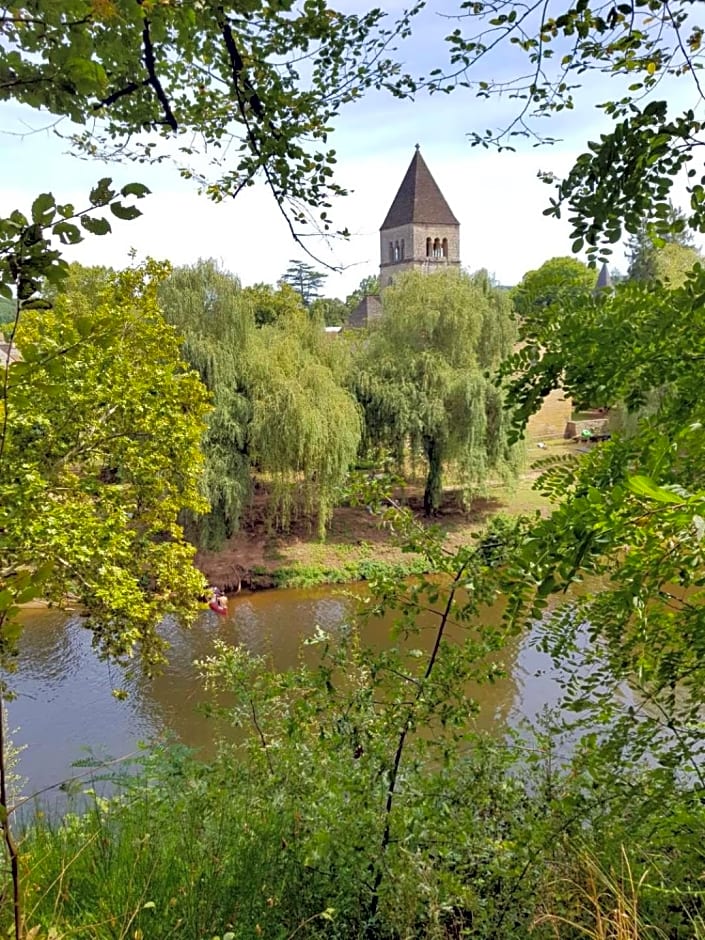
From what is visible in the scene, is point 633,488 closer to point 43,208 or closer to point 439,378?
point 43,208

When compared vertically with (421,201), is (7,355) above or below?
below

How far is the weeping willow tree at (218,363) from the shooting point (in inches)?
436

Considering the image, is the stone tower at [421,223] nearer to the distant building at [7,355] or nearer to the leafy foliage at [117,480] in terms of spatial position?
the leafy foliage at [117,480]

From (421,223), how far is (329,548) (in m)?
20.0

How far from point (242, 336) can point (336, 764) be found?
1006 centimetres

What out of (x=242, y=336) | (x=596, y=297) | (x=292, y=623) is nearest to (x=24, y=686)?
(x=292, y=623)

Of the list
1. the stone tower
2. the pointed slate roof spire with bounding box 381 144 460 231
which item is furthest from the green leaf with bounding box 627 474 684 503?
the pointed slate roof spire with bounding box 381 144 460 231

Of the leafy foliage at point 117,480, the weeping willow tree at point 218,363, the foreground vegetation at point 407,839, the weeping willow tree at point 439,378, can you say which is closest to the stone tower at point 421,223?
the weeping willow tree at point 439,378

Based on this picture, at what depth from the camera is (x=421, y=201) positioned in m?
28.2

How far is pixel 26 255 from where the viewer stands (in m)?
0.84

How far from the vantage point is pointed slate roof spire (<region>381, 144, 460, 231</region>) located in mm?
28078

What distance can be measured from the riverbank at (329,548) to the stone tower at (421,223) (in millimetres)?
16146

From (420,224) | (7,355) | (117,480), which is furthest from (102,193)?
(420,224)

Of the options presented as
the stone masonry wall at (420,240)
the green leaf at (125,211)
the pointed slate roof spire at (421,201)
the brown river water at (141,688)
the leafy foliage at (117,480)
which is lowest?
the brown river water at (141,688)
